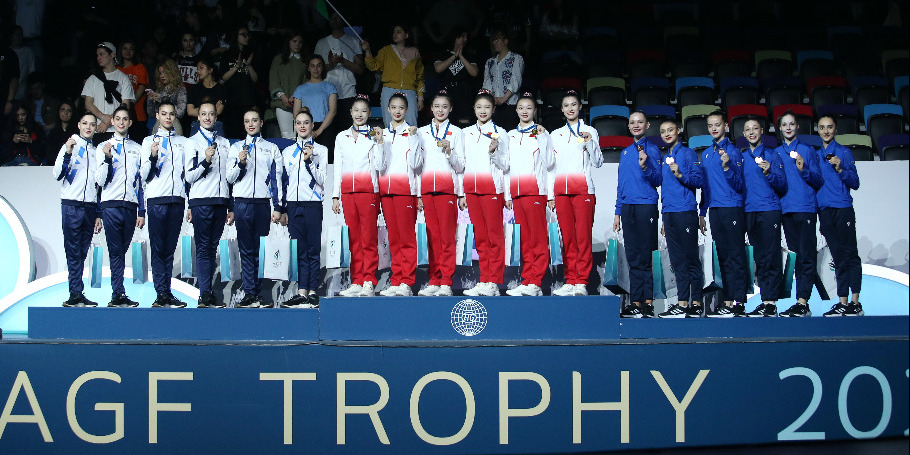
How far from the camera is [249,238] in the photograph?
6.22 metres

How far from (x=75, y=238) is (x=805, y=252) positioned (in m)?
5.28

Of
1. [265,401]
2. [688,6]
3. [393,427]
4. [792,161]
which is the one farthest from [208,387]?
[688,6]

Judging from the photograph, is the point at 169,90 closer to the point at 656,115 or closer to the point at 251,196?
the point at 251,196

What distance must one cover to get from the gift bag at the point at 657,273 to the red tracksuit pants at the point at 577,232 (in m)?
0.46

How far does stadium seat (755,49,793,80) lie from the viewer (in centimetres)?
899

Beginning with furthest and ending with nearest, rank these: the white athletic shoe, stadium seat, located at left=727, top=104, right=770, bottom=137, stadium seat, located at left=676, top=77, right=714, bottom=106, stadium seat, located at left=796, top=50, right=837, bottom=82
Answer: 1. stadium seat, located at left=796, top=50, right=837, bottom=82
2. stadium seat, located at left=676, top=77, right=714, bottom=106
3. stadium seat, located at left=727, top=104, right=770, bottom=137
4. the white athletic shoe

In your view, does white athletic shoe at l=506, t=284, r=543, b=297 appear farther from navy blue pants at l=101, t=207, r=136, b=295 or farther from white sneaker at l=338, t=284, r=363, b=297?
navy blue pants at l=101, t=207, r=136, b=295

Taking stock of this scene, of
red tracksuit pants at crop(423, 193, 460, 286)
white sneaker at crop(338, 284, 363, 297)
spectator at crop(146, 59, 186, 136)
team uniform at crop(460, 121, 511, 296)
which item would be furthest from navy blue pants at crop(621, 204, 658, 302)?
spectator at crop(146, 59, 186, 136)

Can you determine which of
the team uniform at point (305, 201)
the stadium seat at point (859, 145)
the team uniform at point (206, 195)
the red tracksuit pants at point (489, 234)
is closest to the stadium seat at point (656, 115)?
the stadium seat at point (859, 145)

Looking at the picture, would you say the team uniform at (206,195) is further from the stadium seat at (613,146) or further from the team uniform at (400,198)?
the stadium seat at (613,146)

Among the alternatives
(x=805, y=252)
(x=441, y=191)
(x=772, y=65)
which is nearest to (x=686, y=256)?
(x=805, y=252)

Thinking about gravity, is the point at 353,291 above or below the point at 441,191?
below

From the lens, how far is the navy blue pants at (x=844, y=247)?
616cm

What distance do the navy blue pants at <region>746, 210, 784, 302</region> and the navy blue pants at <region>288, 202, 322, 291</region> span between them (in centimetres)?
316
